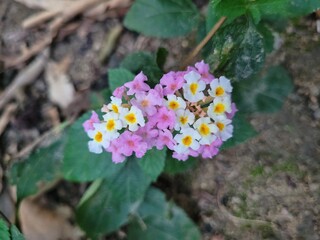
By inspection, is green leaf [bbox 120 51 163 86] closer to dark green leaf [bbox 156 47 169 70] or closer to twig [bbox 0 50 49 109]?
dark green leaf [bbox 156 47 169 70]

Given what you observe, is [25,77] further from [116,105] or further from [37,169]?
[116,105]

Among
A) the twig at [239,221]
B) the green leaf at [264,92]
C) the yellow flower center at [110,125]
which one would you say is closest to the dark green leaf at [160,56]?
the green leaf at [264,92]

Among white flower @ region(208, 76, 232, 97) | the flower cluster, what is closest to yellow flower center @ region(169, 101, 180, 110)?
the flower cluster

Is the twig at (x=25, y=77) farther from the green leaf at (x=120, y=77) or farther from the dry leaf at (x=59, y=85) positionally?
the green leaf at (x=120, y=77)

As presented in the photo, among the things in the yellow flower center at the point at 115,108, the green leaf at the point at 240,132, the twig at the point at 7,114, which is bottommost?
the green leaf at the point at 240,132

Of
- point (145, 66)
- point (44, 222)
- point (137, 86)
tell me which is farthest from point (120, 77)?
point (44, 222)
